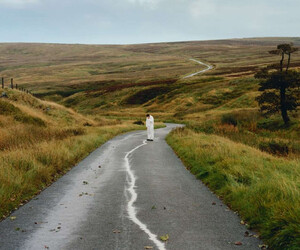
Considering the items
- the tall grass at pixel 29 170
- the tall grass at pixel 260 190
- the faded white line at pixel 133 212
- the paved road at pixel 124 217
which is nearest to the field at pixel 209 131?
the tall grass at pixel 260 190

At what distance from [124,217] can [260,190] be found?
310 cm

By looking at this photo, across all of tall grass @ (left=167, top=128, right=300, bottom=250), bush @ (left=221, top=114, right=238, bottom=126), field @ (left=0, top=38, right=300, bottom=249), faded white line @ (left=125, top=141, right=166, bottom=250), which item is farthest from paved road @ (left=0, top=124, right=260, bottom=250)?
bush @ (left=221, top=114, right=238, bottom=126)

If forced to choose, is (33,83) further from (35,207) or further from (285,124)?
(35,207)

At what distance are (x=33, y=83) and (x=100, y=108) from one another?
5223 cm

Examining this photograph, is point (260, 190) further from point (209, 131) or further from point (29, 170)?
point (209, 131)

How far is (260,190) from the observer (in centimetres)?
796

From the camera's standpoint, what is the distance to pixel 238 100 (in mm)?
67688

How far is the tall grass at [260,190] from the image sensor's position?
5.73m

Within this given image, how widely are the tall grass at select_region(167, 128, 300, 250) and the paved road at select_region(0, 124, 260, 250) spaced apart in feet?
1.04

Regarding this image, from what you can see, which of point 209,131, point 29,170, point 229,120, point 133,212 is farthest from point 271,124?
point 133,212

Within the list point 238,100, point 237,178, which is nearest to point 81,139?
point 237,178

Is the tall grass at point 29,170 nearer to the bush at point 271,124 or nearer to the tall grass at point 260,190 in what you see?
the tall grass at point 260,190

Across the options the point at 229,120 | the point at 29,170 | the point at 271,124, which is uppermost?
the point at 29,170

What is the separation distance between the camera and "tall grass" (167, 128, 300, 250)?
5.73 m
